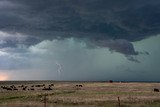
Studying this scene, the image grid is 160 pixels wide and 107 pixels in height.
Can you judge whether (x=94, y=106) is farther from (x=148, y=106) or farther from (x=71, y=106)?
(x=148, y=106)

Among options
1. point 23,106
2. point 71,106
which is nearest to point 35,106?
point 23,106

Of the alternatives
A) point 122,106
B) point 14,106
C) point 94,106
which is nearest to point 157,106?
point 122,106

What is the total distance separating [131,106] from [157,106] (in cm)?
339

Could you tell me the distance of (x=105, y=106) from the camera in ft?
139

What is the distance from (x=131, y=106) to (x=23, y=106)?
14288 mm

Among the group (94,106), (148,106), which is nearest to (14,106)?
(94,106)

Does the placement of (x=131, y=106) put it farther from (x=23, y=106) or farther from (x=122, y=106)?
(x=23, y=106)

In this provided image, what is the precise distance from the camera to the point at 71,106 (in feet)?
138

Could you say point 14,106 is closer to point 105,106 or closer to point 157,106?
point 105,106

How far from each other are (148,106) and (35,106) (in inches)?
577

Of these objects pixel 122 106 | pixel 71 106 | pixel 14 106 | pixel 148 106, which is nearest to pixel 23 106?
pixel 14 106

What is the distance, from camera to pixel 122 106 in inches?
1663

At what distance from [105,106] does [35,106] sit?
9416 mm

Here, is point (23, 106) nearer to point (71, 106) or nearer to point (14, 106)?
point (14, 106)
